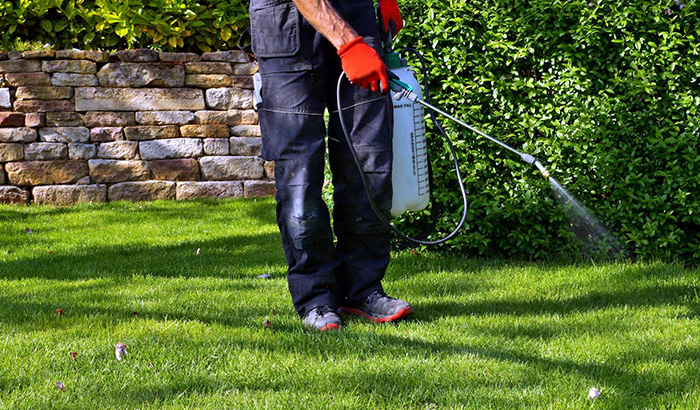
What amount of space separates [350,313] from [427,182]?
62cm

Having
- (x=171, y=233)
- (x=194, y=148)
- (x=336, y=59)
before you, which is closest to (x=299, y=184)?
(x=336, y=59)

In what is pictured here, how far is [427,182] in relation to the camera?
3217mm

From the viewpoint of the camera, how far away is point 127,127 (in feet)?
20.9

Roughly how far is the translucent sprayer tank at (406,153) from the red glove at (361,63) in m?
0.41

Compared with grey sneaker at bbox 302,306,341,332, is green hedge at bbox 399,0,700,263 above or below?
above

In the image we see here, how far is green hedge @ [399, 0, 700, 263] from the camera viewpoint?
3947 mm

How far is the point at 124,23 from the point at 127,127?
0.85 meters

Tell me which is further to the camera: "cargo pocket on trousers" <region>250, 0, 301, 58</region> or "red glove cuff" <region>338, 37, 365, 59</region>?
"cargo pocket on trousers" <region>250, 0, 301, 58</region>

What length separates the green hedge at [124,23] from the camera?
21.0ft

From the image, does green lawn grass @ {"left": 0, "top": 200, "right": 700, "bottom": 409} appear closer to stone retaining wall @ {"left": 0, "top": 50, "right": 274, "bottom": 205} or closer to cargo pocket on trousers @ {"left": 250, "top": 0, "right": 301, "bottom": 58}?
cargo pocket on trousers @ {"left": 250, "top": 0, "right": 301, "bottom": 58}

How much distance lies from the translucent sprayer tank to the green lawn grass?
48 centimetres

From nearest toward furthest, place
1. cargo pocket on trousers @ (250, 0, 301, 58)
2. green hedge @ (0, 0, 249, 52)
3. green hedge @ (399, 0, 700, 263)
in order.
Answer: cargo pocket on trousers @ (250, 0, 301, 58), green hedge @ (399, 0, 700, 263), green hedge @ (0, 0, 249, 52)

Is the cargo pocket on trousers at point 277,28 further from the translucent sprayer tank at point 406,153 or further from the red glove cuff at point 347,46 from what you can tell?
the translucent sprayer tank at point 406,153

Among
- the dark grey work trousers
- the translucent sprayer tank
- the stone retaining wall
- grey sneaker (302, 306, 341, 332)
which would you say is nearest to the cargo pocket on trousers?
the dark grey work trousers
